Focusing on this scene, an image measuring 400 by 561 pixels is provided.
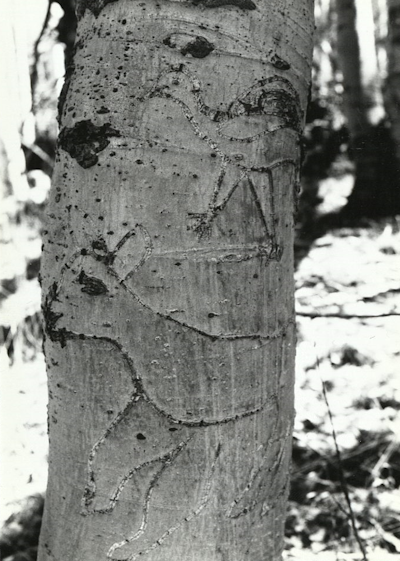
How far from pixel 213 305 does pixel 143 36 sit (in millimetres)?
243

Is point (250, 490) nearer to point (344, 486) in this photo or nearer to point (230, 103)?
point (230, 103)

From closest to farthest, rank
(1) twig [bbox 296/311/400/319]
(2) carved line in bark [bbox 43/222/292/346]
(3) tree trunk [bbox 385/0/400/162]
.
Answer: (2) carved line in bark [bbox 43/222/292/346], (3) tree trunk [bbox 385/0/400/162], (1) twig [bbox 296/311/400/319]

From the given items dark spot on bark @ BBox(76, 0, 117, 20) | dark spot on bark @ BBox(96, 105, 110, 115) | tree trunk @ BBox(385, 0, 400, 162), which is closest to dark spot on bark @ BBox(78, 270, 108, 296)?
dark spot on bark @ BBox(96, 105, 110, 115)

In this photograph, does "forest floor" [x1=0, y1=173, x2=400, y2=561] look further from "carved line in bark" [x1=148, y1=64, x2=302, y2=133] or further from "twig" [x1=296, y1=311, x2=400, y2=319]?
"carved line in bark" [x1=148, y1=64, x2=302, y2=133]

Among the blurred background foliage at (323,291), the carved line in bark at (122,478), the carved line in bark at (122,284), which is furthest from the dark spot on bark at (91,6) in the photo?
the blurred background foliage at (323,291)

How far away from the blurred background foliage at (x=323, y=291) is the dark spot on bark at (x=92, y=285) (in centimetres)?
111

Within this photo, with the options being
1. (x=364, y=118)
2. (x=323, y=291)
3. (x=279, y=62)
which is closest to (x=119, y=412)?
(x=279, y=62)

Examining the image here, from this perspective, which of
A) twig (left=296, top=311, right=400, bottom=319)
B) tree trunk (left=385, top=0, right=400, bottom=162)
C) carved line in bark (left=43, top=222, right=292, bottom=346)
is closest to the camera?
carved line in bark (left=43, top=222, right=292, bottom=346)

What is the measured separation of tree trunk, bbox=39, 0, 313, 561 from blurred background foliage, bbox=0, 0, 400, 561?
1.04m

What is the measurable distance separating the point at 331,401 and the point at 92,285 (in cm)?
122

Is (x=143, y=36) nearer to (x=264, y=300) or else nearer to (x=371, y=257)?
(x=264, y=300)

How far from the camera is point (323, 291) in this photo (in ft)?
4.98

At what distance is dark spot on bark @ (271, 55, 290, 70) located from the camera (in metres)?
0.49

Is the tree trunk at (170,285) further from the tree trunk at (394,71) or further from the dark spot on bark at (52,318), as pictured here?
the tree trunk at (394,71)
